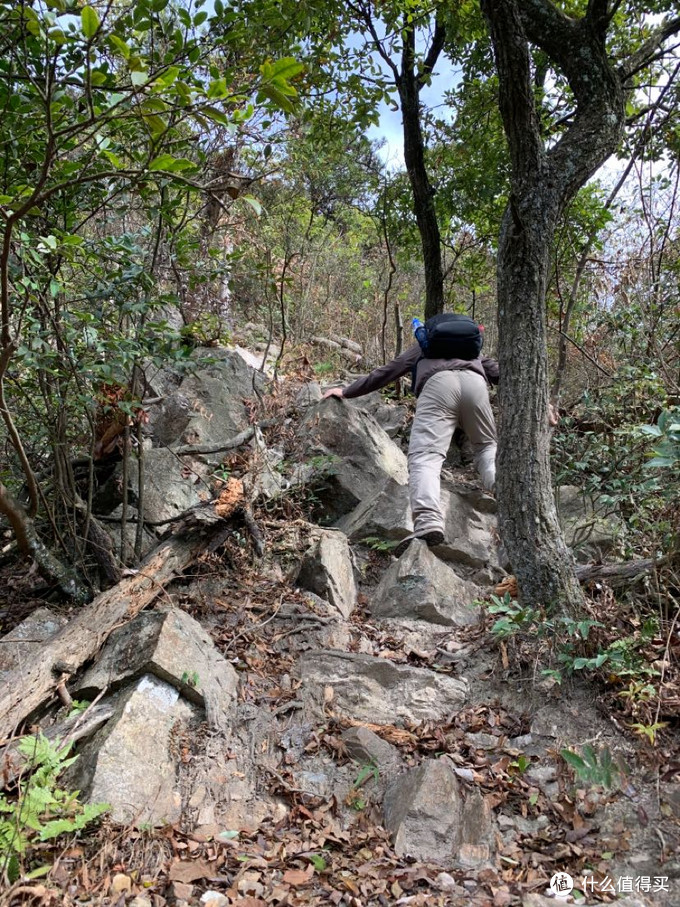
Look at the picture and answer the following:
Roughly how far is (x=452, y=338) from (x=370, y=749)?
3318 mm

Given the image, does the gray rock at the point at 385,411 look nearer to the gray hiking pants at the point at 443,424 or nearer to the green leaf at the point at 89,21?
the gray hiking pants at the point at 443,424

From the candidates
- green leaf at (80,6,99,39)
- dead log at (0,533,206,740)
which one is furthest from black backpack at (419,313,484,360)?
green leaf at (80,6,99,39)

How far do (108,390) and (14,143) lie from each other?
68.1 inches

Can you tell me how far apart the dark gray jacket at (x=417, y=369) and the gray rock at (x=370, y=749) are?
302cm

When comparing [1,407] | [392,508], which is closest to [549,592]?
[392,508]

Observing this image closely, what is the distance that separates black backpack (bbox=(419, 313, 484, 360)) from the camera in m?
5.04

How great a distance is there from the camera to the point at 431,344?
5.14 metres

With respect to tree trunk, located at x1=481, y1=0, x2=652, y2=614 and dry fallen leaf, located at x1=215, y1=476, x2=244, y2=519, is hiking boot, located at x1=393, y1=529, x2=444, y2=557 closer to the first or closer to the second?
tree trunk, located at x1=481, y1=0, x2=652, y2=614

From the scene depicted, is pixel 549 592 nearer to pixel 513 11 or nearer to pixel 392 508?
pixel 392 508

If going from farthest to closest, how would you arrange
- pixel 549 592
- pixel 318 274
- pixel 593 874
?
1. pixel 318 274
2. pixel 549 592
3. pixel 593 874

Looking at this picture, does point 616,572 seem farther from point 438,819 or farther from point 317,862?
point 317,862

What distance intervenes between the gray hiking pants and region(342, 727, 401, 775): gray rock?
1967 millimetres

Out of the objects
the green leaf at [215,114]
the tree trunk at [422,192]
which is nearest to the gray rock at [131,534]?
the green leaf at [215,114]

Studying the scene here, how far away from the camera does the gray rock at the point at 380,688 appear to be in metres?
3.20
